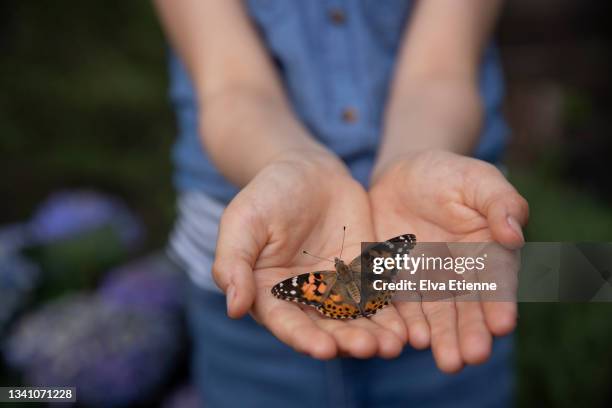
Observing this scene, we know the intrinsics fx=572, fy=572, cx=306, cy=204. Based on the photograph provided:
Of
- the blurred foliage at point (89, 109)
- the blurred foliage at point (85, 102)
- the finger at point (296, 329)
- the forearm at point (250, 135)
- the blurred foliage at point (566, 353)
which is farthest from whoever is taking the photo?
the blurred foliage at point (85, 102)

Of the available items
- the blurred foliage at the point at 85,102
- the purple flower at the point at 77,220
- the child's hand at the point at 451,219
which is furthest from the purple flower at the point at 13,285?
the child's hand at the point at 451,219

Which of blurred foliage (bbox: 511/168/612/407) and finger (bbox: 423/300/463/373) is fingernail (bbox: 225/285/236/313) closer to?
finger (bbox: 423/300/463/373)

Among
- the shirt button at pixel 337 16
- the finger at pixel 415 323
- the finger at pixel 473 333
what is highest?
the shirt button at pixel 337 16

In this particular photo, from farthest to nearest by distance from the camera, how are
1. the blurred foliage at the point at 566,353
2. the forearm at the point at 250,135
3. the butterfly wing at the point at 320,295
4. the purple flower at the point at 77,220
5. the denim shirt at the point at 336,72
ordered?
1. the purple flower at the point at 77,220
2. the blurred foliage at the point at 566,353
3. the denim shirt at the point at 336,72
4. the forearm at the point at 250,135
5. the butterfly wing at the point at 320,295

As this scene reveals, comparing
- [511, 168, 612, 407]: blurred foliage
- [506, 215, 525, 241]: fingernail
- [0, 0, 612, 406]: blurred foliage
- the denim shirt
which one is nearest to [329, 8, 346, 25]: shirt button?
the denim shirt

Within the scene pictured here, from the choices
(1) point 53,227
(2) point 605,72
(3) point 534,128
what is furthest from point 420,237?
(2) point 605,72

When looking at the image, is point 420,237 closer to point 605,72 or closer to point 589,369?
point 589,369

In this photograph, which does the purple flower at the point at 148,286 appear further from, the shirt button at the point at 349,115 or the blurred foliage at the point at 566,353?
the blurred foliage at the point at 566,353
